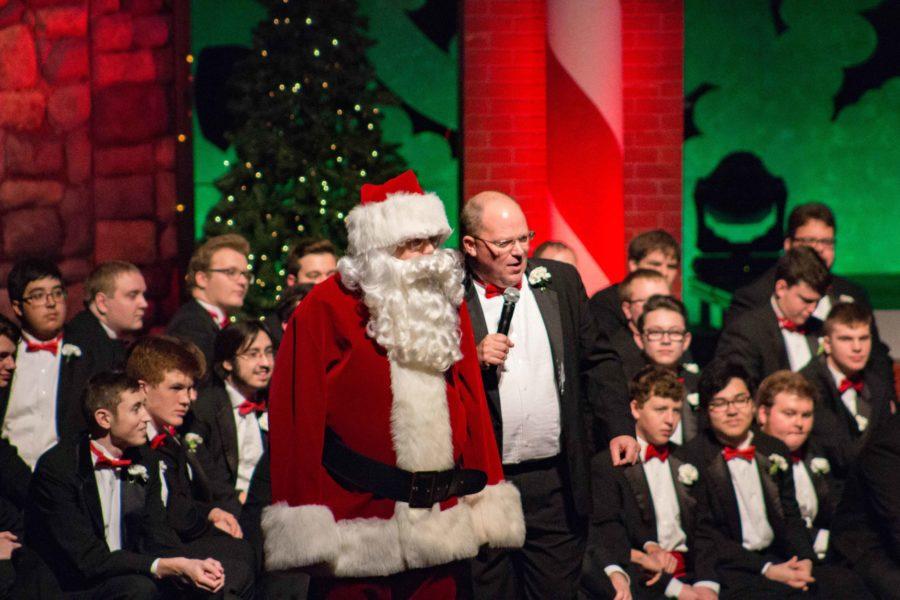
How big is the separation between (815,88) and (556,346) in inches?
216

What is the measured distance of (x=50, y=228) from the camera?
7.50m

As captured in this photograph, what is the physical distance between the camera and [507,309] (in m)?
4.00

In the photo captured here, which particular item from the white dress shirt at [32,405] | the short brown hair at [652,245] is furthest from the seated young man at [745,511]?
the white dress shirt at [32,405]

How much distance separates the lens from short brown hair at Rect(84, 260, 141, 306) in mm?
5926

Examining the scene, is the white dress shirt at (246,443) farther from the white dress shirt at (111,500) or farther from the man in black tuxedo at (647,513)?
the man in black tuxedo at (647,513)

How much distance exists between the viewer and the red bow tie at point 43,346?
563 centimetres

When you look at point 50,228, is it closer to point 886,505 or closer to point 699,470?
point 699,470

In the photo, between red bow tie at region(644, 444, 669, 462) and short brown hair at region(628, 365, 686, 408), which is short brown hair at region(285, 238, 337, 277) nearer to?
short brown hair at region(628, 365, 686, 408)

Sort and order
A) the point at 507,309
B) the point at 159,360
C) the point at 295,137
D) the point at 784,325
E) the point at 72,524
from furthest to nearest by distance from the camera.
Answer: the point at 295,137 → the point at 784,325 → the point at 159,360 → the point at 72,524 → the point at 507,309

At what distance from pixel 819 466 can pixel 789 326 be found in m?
0.77

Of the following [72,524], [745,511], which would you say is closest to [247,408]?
[72,524]

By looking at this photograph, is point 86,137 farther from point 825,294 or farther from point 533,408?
point 533,408

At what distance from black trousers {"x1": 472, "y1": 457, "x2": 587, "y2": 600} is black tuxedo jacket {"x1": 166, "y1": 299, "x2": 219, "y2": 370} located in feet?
7.09

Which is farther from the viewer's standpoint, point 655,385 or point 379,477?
point 655,385
